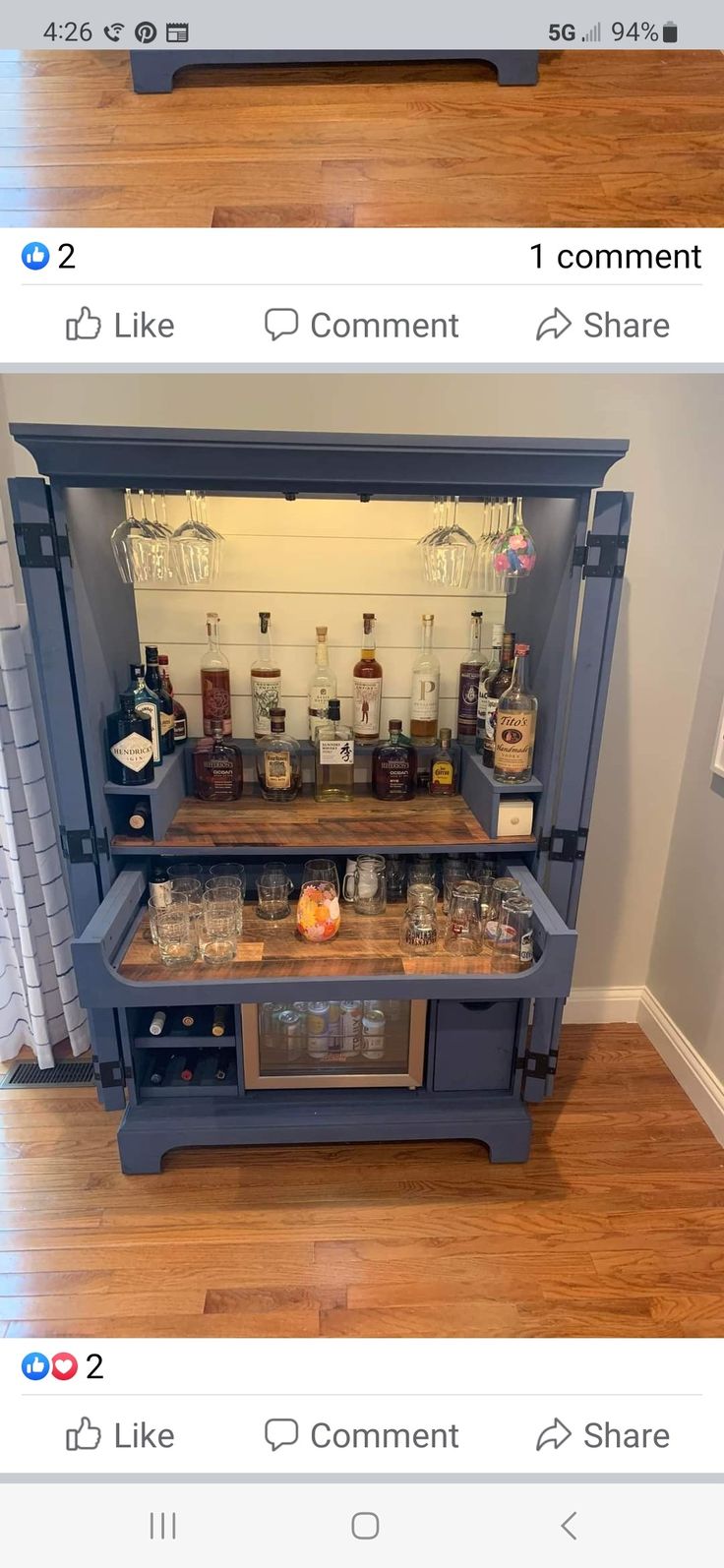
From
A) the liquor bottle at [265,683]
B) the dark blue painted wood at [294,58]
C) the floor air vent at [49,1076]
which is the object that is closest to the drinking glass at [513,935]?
the liquor bottle at [265,683]

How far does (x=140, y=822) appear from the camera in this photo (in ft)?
5.66

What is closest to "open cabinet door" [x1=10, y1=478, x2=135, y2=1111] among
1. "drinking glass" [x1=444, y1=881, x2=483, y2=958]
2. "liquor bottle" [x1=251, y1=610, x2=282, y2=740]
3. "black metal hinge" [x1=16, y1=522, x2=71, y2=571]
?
"black metal hinge" [x1=16, y1=522, x2=71, y2=571]

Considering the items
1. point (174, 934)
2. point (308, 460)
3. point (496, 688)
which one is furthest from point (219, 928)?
point (308, 460)

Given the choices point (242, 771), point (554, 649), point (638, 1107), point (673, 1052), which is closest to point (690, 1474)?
point (638, 1107)

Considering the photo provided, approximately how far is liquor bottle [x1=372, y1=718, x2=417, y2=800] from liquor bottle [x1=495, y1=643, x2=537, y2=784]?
9.5 inches

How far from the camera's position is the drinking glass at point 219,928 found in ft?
5.46

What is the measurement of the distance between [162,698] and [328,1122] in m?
0.99

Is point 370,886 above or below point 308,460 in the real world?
below

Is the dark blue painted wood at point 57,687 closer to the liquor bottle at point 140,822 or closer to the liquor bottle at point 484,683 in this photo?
the liquor bottle at point 140,822

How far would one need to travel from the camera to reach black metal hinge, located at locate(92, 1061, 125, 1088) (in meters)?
1.77

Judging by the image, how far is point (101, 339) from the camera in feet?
3.67

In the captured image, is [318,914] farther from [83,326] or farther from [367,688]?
[83,326]

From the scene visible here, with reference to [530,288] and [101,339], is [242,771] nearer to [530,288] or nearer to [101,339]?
[101,339]

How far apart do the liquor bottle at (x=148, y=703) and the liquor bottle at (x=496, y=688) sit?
696mm
